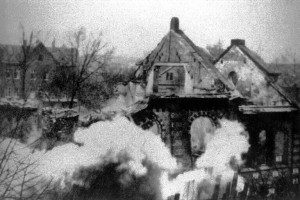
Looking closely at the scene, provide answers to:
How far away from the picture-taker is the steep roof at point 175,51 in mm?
15714

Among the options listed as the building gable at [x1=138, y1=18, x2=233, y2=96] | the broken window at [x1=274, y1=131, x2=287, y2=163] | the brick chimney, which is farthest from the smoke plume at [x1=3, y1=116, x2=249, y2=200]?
the brick chimney

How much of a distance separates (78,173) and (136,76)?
9.26 m

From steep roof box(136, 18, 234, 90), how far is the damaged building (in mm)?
53

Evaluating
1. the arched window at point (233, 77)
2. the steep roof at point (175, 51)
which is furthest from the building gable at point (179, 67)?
the arched window at point (233, 77)

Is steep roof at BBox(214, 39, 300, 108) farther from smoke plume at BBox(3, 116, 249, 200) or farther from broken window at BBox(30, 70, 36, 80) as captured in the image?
broken window at BBox(30, 70, 36, 80)

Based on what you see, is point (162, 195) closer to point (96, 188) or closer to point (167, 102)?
point (96, 188)

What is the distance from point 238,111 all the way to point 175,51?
19.8 feet

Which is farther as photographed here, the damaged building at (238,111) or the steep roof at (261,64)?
the steep roof at (261,64)

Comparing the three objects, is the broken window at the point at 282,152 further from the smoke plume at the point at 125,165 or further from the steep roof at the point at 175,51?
the steep roof at the point at 175,51

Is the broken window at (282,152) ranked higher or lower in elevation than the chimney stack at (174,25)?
lower

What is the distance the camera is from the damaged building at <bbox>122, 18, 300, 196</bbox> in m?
11.0

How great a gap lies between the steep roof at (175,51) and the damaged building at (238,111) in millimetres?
53

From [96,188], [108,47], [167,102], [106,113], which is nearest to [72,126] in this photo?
[106,113]

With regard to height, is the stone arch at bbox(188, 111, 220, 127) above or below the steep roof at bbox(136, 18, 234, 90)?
below
